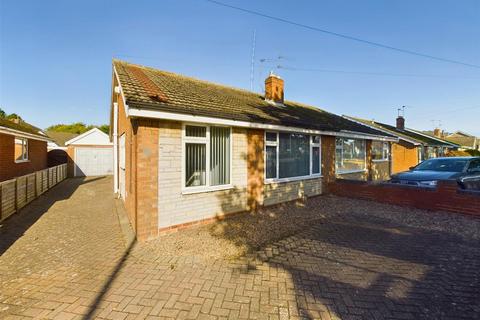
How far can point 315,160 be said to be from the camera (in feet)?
31.8

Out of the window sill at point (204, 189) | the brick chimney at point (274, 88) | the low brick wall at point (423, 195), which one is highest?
the brick chimney at point (274, 88)

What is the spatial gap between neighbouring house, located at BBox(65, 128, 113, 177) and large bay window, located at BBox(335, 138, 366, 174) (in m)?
19.0

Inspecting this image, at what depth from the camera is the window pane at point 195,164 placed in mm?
5906

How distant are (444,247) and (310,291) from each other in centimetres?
338

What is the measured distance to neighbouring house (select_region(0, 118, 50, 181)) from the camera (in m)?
11.1

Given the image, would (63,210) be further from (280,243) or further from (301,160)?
(301,160)

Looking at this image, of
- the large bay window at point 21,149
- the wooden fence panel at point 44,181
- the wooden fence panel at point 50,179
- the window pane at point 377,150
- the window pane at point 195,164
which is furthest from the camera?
the window pane at point 377,150

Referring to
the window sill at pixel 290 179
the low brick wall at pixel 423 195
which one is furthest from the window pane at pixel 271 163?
the low brick wall at pixel 423 195

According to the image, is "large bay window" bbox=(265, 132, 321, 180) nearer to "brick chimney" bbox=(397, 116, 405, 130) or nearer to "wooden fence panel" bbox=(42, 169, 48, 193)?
"wooden fence panel" bbox=(42, 169, 48, 193)

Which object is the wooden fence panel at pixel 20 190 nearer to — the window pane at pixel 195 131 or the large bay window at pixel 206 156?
the large bay window at pixel 206 156

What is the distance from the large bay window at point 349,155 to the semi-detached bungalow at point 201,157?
1507 millimetres

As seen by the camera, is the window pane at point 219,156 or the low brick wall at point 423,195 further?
the low brick wall at point 423,195

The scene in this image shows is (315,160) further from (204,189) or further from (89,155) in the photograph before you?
(89,155)

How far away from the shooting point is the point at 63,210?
8.13 metres
